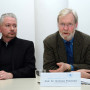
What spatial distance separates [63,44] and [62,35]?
13 centimetres

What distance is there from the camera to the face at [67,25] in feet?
8.63

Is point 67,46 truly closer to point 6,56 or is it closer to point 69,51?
point 69,51

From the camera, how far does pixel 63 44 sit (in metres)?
2.73

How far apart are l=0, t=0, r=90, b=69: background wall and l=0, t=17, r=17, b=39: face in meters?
0.68

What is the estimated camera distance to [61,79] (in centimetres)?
180

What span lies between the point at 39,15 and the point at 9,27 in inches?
35.6

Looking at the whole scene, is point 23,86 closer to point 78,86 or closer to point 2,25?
point 78,86

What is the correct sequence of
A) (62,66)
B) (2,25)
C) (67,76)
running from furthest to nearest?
(2,25)
(62,66)
(67,76)

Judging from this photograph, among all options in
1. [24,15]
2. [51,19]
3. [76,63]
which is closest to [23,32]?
[24,15]

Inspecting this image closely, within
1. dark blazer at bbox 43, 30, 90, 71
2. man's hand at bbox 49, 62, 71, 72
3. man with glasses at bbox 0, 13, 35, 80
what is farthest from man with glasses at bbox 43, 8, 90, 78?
man with glasses at bbox 0, 13, 35, 80

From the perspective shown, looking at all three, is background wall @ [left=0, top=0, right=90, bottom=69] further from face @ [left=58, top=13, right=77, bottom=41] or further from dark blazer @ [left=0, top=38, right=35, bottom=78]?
face @ [left=58, top=13, right=77, bottom=41]

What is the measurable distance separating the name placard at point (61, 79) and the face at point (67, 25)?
0.96 meters

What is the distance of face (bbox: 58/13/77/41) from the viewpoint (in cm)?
263

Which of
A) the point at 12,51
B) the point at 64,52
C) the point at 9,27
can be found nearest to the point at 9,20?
the point at 9,27
